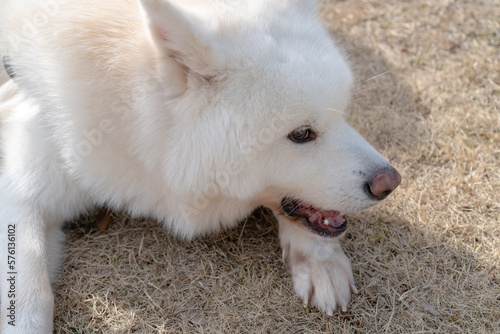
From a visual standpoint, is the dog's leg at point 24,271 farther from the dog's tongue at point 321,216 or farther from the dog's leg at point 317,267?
the dog's tongue at point 321,216

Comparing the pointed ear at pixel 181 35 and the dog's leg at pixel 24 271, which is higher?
the pointed ear at pixel 181 35

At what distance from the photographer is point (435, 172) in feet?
10.3

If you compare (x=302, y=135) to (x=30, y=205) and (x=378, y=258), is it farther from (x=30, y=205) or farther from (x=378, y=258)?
(x=30, y=205)

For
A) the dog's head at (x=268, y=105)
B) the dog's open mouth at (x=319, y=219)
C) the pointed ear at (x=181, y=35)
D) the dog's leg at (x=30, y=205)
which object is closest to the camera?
the pointed ear at (x=181, y=35)

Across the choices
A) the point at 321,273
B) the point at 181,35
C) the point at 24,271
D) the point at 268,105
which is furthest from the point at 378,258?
the point at 24,271

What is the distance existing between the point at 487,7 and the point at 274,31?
319 cm

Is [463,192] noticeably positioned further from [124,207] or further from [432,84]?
[124,207]

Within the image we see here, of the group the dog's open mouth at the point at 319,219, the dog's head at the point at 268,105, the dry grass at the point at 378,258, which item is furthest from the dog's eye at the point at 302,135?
the dry grass at the point at 378,258

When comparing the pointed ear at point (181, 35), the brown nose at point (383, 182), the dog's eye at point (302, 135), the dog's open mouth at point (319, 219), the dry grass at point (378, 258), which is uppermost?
the pointed ear at point (181, 35)

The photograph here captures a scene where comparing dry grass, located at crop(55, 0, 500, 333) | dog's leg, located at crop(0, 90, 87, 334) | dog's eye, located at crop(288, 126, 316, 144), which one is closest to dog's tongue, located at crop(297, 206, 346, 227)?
dry grass, located at crop(55, 0, 500, 333)

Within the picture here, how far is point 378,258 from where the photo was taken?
265 centimetres

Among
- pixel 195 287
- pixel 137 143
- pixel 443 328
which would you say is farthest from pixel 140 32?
pixel 443 328

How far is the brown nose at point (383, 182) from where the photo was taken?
2.18 metres

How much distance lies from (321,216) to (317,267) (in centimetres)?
27
